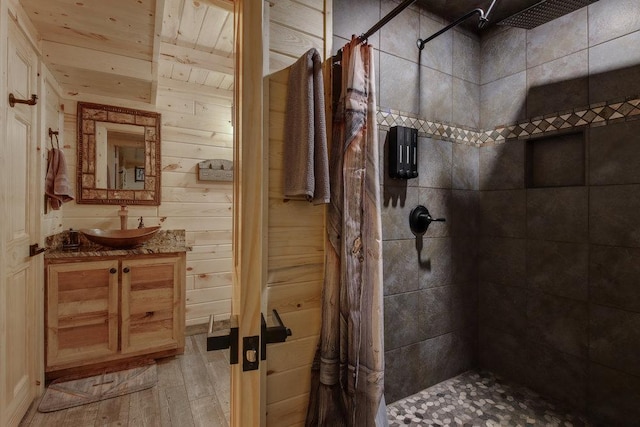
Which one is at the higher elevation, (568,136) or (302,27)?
(302,27)

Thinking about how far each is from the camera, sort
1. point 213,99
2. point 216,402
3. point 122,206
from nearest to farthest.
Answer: point 216,402 < point 122,206 < point 213,99

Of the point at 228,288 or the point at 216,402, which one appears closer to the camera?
the point at 216,402

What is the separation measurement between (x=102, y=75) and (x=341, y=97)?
2.03m

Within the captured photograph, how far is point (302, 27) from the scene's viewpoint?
1.36 meters

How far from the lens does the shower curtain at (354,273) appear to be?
1.25 meters

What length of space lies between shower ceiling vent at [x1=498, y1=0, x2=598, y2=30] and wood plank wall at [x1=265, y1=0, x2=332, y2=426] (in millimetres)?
964

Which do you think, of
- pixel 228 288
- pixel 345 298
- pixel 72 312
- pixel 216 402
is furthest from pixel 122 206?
pixel 345 298

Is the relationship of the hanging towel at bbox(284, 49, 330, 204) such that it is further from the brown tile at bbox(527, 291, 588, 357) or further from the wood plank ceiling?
the brown tile at bbox(527, 291, 588, 357)

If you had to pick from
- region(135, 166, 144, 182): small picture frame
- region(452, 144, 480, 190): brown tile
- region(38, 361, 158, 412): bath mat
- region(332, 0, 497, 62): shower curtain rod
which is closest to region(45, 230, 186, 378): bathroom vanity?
region(38, 361, 158, 412): bath mat

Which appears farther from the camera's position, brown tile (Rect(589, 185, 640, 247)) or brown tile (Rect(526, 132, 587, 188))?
brown tile (Rect(526, 132, 587, 188))

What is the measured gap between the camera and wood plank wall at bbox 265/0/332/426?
51.2 inches

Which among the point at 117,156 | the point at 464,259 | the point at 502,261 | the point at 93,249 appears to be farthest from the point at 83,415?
the point at 502,261

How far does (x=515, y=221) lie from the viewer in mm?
1901

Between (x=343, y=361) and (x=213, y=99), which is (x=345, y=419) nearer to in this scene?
(x=343, y=361)
